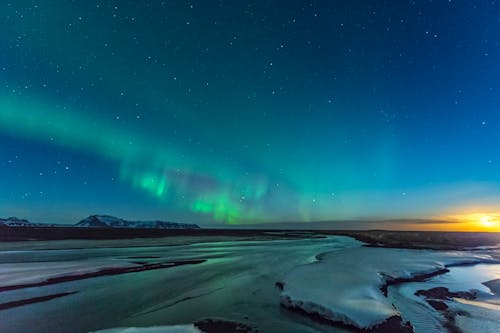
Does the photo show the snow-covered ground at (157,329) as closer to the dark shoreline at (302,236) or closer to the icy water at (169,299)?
the icy water at (169,299)

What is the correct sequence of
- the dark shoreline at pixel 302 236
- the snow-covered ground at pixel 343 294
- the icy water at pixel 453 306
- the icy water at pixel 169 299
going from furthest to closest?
the dark shoreline at pixel 302 236 → the snow-covered ground at pixel 343 294 → the icy water at pixel 169 299 → the icy water at pixel 453 306

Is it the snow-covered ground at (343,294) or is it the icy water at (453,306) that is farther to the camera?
the snow-covered ground at (343,294)

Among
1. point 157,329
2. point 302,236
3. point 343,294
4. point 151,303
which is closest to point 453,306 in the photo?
point 343,294

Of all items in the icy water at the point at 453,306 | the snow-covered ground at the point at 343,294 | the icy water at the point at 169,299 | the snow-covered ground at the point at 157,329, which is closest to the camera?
the snow-covered ground at the point at 157,329

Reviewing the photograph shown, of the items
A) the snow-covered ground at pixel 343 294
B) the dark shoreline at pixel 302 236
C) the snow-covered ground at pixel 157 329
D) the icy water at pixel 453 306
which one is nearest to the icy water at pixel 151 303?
the snow-covered ground at pixel 157 329

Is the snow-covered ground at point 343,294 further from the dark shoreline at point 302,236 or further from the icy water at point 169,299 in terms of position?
the dark shoreline at point 302,236

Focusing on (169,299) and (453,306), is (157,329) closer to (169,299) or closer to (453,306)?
(169,299)

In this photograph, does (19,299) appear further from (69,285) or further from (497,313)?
(497,313)

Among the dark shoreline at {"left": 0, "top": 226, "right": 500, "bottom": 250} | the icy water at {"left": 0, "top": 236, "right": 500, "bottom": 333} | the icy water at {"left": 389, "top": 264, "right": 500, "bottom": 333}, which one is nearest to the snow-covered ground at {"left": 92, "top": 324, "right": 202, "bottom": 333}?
the icy water at {"left": 0, "top": 236, "right": 500, "bottom": 333}

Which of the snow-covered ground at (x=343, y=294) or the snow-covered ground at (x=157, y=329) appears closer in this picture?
the snow-covered ground at (x=157, y=329)

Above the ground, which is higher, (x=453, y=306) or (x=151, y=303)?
(x=151, y=303)

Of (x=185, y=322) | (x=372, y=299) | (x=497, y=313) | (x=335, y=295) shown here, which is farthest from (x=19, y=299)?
(x=497, y=313)

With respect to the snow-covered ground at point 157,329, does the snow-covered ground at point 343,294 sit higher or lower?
higher

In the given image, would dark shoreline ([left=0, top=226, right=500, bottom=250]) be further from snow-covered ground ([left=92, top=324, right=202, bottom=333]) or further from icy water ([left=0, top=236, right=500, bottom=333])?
snow-covered ground ([left=92, top=324, right=202, bottom=333])
